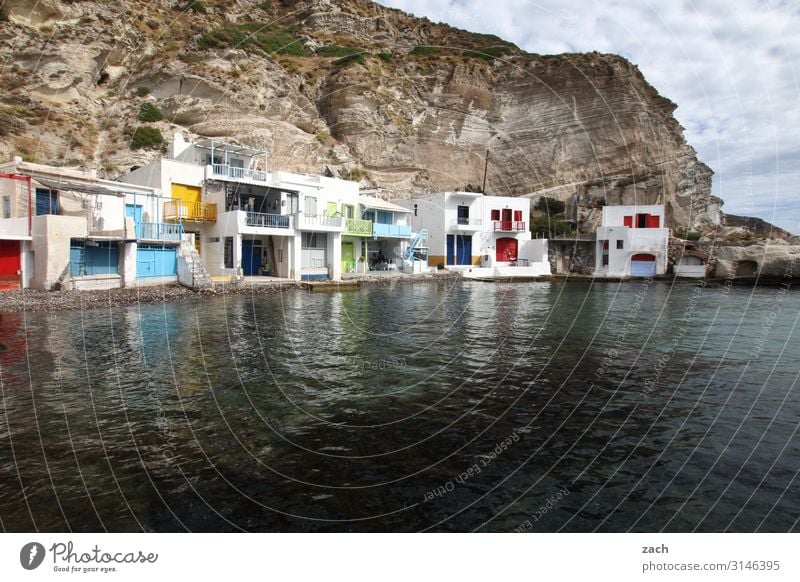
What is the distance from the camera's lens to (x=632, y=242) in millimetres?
49344

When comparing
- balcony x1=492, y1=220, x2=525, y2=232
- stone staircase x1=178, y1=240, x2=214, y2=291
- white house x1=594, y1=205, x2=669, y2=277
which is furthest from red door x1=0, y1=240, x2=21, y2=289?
white house x1=594, y1=205, x2=669, y2=277

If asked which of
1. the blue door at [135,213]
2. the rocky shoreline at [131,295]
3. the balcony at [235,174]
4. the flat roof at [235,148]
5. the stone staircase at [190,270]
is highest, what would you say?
the flat roof at [235,148]

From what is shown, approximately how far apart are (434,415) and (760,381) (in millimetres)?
7122

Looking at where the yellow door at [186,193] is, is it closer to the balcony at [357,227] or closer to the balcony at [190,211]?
the balcony at [190,211]

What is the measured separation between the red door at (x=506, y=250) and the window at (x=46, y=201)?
39.0 metres

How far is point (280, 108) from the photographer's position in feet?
168

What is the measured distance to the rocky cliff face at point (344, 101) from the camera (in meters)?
43.4

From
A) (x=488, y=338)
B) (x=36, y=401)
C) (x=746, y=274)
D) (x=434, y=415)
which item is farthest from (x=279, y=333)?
(x=746, y=274)

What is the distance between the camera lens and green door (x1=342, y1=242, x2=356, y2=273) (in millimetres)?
40741

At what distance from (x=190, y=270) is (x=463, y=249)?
30368 mm

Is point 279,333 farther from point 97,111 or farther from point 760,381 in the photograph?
point 97,111

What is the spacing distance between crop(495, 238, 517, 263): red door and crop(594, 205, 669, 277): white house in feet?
27.9

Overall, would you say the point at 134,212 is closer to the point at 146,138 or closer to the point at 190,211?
the point at 190,211

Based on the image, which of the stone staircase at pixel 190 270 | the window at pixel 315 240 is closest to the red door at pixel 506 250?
the window at pixel 315 240
